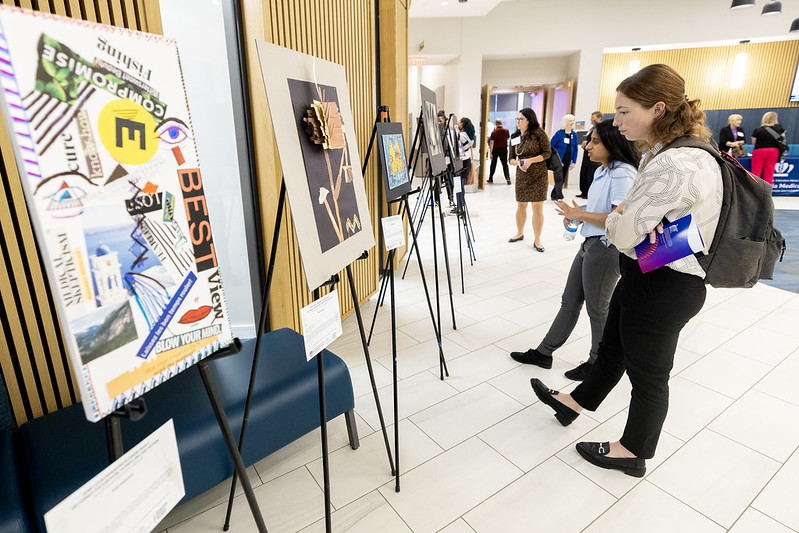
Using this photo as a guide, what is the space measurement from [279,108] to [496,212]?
24.6 ft

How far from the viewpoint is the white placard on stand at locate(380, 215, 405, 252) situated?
2.23 m

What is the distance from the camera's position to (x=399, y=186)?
2.47 m

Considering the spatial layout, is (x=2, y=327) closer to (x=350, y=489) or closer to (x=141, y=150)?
(x=141, y=150)

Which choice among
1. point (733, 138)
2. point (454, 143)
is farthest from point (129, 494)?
point (733, 138)

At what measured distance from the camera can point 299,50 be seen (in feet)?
9.12

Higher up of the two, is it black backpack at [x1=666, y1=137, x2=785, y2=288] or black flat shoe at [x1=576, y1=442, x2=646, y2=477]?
black backpack at [x1=666, y1=137, x2=785, y2=288]

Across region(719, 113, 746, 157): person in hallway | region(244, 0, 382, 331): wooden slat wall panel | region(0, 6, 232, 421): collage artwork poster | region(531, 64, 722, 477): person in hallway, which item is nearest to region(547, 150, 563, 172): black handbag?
region(244, 0, 382, 331): wooden slat wall panel

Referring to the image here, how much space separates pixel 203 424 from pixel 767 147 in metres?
10.5

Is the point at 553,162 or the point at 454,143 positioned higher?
the point at 454,143

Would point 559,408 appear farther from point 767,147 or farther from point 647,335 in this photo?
point 767,147

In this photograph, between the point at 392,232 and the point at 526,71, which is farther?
the point at 526,71

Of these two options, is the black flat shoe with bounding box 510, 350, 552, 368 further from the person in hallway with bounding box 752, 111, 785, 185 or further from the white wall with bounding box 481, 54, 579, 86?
the white wall with bounding box 481, 54, 579, 86

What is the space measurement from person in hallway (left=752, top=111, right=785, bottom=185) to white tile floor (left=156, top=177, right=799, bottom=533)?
655cm

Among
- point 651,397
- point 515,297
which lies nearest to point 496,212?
Result: point 515,297
